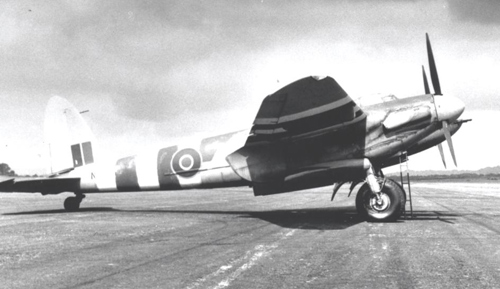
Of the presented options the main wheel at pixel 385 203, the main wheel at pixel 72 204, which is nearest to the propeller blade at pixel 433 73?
the main wheel at pixel 385 203

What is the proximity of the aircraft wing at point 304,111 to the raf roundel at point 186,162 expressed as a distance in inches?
84.0

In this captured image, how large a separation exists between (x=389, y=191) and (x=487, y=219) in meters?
2.97

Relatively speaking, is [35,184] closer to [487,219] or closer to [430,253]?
[430,253]

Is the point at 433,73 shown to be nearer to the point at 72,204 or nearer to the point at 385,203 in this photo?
the point at 385,203

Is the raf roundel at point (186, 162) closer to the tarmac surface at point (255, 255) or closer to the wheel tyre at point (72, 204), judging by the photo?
the tarmac surface at point (255, 255)

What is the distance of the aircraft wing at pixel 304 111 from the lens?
878cm

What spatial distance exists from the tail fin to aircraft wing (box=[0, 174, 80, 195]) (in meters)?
0.49

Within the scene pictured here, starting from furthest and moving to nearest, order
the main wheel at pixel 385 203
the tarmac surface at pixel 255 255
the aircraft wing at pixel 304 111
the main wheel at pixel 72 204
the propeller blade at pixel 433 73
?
1. the main wheel at pixel 72 204
2. the propeller blade at pixel 433 73
3. the main wheel at pixel 385 203
4. the aircraft wing at pixel 304 111
5. the tarmac surface at pixel 255 255

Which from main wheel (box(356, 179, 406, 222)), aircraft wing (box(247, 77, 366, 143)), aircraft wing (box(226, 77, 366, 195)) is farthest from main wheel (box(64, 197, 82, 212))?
main wheel (box(356, 179, 406, 222))

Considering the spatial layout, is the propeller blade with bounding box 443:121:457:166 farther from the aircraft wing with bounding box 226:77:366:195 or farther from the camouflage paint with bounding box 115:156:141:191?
the camouflage paint with bounding box 115:156:141:191

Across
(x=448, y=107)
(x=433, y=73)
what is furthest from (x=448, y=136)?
(x=433, y=73)

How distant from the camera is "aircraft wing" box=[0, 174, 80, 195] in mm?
12969

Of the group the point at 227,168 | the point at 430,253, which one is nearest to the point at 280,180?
the point at 227,168

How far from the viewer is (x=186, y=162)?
40.4 feet
